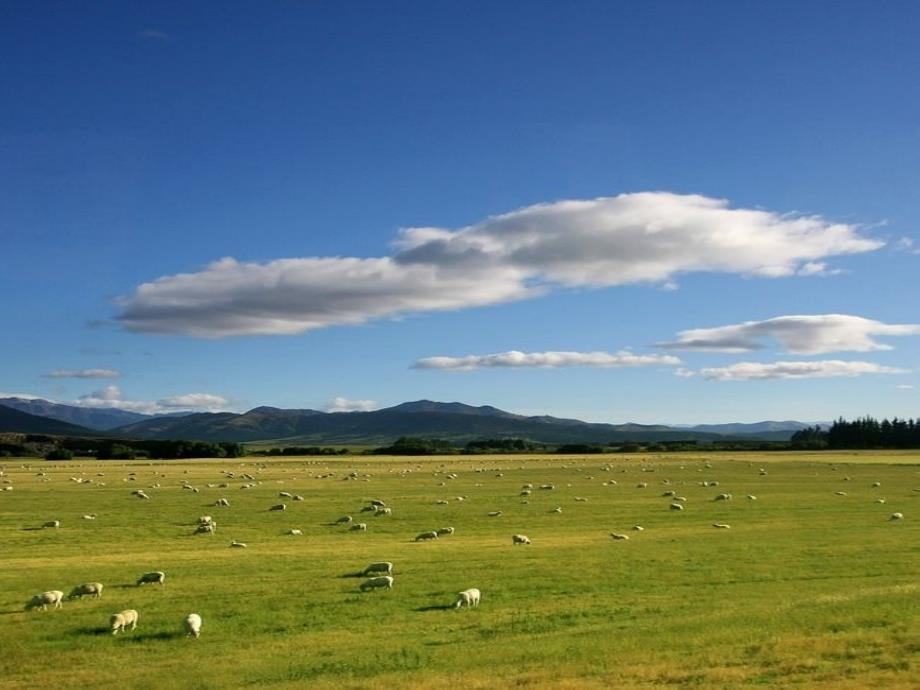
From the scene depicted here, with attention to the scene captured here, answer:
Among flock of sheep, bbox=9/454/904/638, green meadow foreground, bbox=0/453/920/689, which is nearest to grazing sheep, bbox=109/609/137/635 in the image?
flock of sheep, bbox=9/454/904/638

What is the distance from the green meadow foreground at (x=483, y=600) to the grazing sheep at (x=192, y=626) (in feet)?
0.82

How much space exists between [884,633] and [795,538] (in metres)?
16.2

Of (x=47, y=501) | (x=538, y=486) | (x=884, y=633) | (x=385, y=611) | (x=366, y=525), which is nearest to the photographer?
(x=884, y=633)

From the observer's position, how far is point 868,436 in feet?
605

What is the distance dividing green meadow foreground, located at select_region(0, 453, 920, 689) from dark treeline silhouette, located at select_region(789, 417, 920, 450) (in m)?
147

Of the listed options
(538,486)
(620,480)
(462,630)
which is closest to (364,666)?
(462,630)

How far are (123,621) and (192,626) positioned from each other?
1.84m

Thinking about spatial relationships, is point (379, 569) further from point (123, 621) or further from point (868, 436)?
point (868, 436)

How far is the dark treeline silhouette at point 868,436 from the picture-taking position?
17725 cm

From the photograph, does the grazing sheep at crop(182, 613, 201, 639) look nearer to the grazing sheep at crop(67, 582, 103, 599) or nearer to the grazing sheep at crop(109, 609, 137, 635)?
the grazing sheep at crop(109, 609, 137, 635)

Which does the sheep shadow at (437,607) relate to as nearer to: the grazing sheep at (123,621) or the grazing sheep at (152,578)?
the grazing sheep at (123,621)

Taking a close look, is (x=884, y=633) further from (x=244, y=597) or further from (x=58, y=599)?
(x=58, y=599)

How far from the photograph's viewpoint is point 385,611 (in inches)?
824

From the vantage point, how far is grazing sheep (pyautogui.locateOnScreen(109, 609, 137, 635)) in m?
19.0
